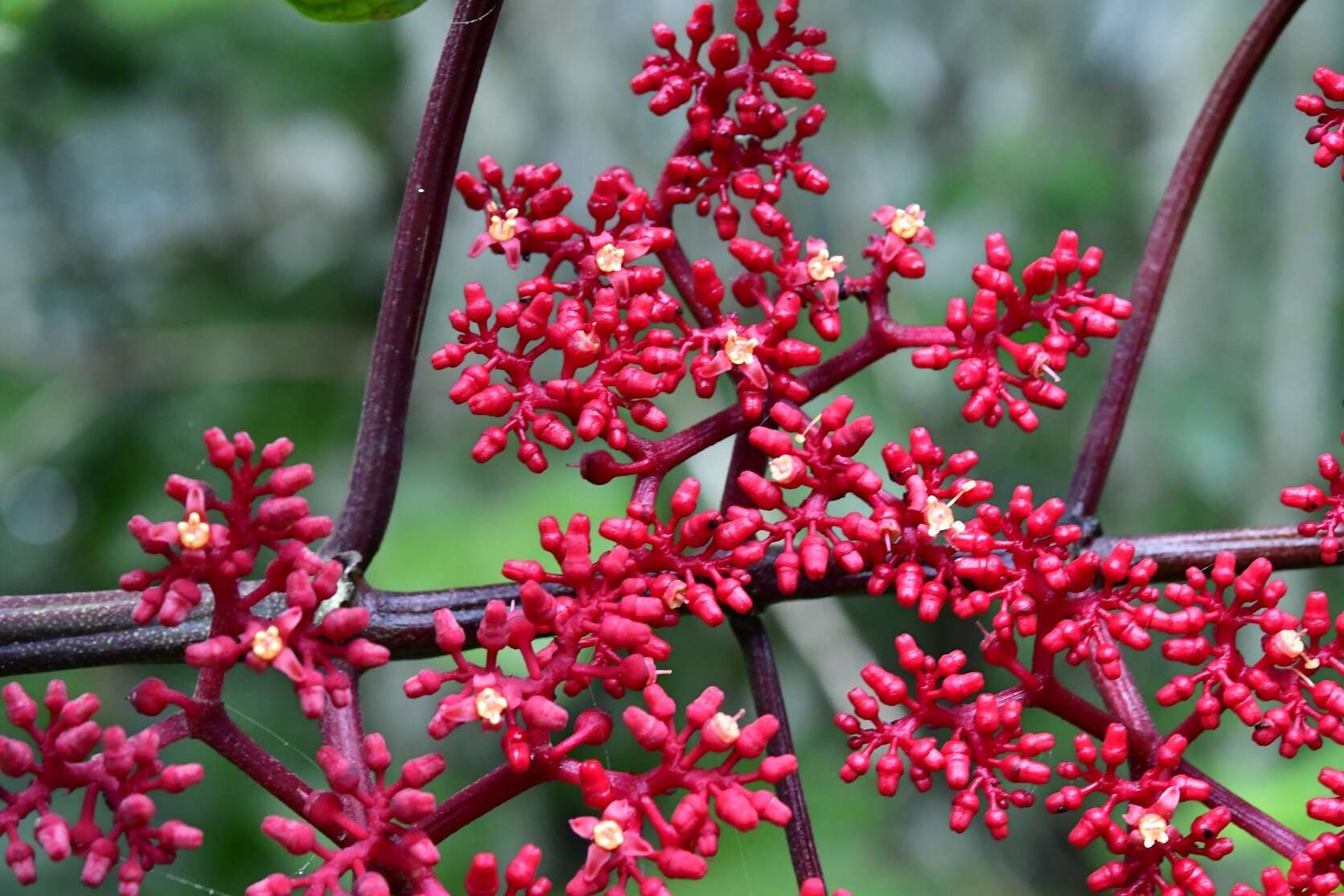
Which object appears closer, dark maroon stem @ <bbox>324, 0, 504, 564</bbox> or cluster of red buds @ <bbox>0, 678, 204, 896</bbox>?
cluster of red buds @ <bbox>0, 678, 204, 896</bbox>

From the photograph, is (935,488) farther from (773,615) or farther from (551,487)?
(773,615)

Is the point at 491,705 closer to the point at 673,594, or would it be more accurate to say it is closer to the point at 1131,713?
the point at 673,594

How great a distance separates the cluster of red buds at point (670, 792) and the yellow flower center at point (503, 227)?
50 centimetres

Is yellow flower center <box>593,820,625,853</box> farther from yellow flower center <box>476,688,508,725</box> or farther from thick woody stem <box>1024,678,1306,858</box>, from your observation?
thick woody stem <box>1024,678,1306,858</box>

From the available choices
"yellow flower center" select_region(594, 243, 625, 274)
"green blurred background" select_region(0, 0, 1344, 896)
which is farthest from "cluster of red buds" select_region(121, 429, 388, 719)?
"green blurred background" select_region(0, 0, 1344, 896)

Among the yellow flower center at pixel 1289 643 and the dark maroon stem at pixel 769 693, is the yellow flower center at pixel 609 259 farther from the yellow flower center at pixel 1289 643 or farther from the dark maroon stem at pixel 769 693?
the yellow flower center at pixel 1289 643

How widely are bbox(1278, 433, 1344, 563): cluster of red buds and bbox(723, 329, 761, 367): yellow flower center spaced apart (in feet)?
1.76

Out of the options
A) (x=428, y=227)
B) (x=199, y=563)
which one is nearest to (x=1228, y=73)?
(x=428, y=227)

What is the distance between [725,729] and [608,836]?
13 centimetres

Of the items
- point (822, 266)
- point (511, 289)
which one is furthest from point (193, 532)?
point (511, 289)

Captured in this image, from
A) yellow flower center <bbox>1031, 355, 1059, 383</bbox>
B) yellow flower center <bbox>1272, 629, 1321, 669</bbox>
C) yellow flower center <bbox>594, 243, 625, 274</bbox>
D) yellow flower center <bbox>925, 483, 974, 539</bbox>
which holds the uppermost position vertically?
yellow flower center <bbox>594, 243, 625, 274</bbox>

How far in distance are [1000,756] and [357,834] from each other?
0.61 m

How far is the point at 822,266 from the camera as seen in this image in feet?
4.41

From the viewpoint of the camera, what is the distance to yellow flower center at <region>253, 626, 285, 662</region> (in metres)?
1.05
